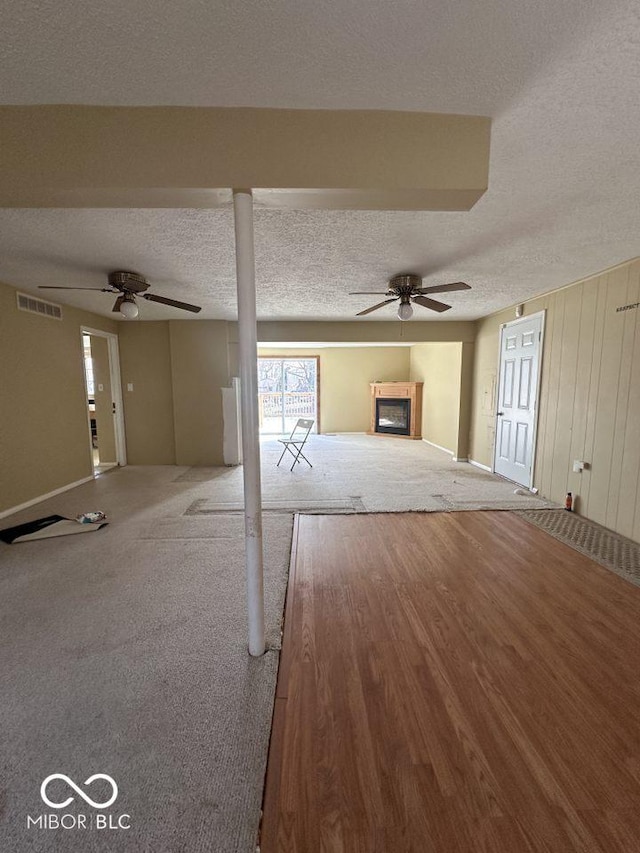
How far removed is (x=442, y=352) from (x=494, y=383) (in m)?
1.79

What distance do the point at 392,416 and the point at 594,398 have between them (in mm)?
4989

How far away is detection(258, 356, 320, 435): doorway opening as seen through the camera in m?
8.46

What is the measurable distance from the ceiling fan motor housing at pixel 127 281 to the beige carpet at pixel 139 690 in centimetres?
214

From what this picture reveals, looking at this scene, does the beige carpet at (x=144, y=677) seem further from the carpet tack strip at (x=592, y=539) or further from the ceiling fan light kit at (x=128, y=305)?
the ceiling fan light kit at (x=128, y=305)

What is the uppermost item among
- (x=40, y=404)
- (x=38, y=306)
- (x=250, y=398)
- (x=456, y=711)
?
(x=38, y=306)

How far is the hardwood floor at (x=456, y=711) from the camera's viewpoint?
1.00 metres

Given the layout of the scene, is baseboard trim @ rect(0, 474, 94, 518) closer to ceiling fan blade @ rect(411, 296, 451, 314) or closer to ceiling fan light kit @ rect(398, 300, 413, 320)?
ceiling fan light kit @ rect(398, 300, 413, 320)

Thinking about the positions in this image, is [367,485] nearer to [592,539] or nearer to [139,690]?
[592,539]

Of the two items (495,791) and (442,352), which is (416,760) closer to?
(495,791)

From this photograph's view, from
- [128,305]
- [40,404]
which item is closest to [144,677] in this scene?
[128,305]

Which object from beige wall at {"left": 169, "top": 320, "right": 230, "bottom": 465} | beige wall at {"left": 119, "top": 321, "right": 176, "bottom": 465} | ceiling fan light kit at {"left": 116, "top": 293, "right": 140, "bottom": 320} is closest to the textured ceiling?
ceiling fan light kit at {"left": 116, "top": 293, "right": 140, "bottom": 320}

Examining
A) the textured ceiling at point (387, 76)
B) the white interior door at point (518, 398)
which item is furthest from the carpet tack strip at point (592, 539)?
the textured ceiling at point (387, 76)

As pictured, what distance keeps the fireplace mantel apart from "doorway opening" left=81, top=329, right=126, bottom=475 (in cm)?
519

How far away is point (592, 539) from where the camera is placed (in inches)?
111
